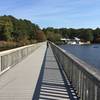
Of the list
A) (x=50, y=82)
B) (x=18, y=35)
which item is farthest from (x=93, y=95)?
(x=18, y=35)

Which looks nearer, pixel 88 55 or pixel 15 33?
pixel 88 55

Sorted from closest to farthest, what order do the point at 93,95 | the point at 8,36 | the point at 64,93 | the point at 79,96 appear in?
the point at 93,95 < the point at 79,96 < the point at 64,93 < the point at 8,36

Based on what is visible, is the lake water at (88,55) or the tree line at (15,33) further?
the tree line at (15,33)

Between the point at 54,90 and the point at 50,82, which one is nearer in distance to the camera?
the point at 54,90

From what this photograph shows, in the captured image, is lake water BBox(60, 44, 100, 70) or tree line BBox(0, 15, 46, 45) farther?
tree line BBox(0, 15, 46, 45)

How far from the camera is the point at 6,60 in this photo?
1695 centimetres

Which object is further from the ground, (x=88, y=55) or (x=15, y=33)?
(x=15, y=33)

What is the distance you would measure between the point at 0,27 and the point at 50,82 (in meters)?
144

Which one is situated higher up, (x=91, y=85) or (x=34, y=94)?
(x=91, y=85)

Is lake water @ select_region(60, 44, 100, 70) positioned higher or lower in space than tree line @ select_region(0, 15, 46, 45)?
lower

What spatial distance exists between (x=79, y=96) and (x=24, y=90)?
205cm

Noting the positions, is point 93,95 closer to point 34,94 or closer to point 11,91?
point 34,94

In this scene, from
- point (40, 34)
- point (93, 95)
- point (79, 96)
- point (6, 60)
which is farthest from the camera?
point (40, 34)

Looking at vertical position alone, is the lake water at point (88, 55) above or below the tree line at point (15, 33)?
below
